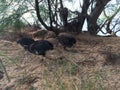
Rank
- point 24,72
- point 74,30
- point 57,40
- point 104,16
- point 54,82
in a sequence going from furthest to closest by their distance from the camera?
1. point 104,16
2. point 74,30
3. point 57,40
4. point 24,72
5. point 54,82

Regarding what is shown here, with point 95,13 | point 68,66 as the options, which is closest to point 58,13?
point 95,13

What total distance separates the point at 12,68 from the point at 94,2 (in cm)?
247

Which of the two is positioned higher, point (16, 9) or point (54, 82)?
point (16, 9)

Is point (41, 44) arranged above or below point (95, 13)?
below

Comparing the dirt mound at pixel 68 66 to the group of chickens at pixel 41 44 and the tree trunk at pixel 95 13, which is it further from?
the tree trunk at pixel 95 13

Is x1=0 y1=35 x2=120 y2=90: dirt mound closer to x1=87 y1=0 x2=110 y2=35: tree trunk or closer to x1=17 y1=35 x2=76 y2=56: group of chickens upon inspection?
x1=17 y1=35 x2=76 y2=56: group of chickens

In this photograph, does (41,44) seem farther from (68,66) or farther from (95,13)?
(95,13)

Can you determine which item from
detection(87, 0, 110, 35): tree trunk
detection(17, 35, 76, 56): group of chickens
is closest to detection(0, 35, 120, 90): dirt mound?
detection(17, 35, 76, 56): group of chickens

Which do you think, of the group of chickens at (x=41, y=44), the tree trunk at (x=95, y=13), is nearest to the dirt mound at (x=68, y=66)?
the group of chickens at (x=41, y=44)

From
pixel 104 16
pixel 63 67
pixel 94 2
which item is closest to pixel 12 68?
pixel 63 67

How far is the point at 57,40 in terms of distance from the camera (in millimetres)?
7332

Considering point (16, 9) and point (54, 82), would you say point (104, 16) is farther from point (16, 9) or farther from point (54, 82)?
point (54, 82)

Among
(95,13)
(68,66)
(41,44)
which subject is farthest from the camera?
(95,13)

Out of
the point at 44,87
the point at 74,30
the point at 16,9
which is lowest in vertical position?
the point at 44,87
